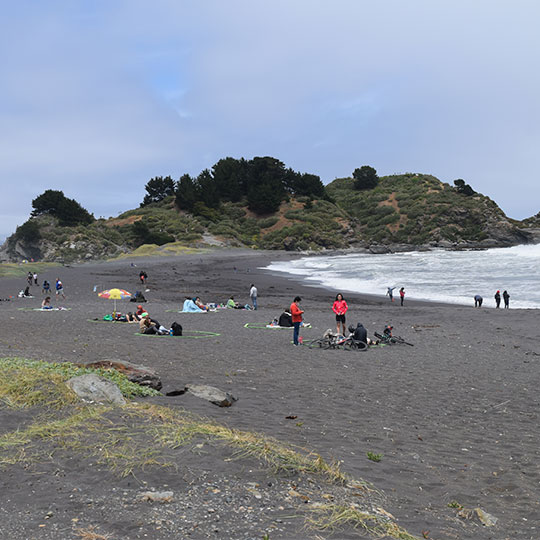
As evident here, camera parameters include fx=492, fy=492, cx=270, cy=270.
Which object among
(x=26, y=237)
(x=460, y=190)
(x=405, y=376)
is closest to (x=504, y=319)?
(x=405, y=376)

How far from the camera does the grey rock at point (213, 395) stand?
8125 mm

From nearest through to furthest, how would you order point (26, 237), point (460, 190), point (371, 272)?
point (371, 272) → point (26, 237) → point (460, 190)

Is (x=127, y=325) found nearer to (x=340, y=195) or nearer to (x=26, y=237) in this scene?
(x=26, y=237)

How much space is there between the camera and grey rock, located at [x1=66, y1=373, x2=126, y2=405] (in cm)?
696

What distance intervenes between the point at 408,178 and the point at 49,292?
418ft

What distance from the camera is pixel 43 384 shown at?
712 cm

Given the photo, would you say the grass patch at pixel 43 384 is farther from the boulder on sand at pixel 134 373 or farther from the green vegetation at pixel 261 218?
the green vegetation at pixel 261 218

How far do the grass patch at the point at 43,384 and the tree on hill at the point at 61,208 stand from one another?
8386 cm

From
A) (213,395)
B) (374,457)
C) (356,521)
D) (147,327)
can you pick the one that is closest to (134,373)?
(213,395)

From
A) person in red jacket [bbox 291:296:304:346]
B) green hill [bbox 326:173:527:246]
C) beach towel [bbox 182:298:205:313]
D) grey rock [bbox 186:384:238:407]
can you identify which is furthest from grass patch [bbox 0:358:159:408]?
green hill [bbox 326:173:527:246]

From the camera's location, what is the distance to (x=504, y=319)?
69.4 ft

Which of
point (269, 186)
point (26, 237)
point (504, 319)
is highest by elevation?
point (269, 186)

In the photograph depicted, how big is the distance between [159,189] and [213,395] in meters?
112

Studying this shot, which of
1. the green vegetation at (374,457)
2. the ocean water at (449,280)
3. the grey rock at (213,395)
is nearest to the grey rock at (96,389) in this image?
the grey rock at (213,395)
